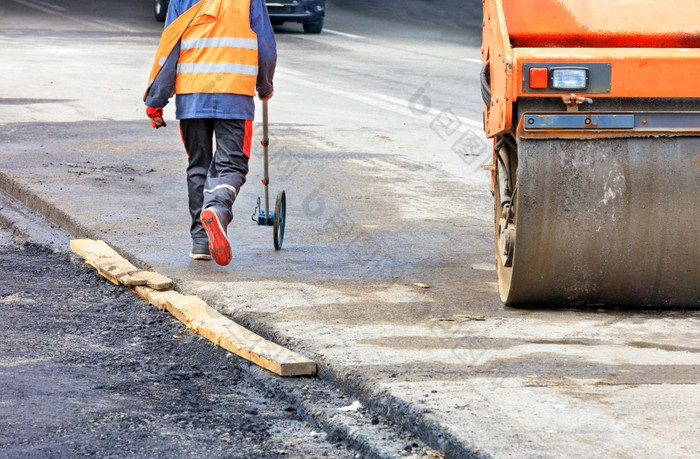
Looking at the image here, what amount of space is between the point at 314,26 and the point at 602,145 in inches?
819

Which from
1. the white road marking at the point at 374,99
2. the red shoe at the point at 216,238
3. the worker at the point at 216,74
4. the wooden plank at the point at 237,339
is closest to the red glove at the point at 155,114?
the worker at the point at 216,74

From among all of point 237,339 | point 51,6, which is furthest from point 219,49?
point 51,6

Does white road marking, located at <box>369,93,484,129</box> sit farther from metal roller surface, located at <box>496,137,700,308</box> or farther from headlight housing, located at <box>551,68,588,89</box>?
headlight housing, located at <box>551,68,588,89</box>

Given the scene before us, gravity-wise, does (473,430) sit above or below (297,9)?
above

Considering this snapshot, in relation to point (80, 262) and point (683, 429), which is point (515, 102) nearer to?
point (683, 429)

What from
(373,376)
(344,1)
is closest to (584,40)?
(373,376)

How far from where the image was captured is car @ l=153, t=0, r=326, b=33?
24844 mm

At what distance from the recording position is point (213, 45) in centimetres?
682

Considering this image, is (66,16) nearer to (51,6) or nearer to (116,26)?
(51,6)

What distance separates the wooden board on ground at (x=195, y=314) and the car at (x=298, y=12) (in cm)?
1794

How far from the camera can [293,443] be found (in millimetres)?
4410

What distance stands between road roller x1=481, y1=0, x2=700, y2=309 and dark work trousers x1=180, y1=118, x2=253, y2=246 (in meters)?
1.81

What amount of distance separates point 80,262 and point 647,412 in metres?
3.93

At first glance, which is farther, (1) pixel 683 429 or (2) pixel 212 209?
(2) pixel 212 209
